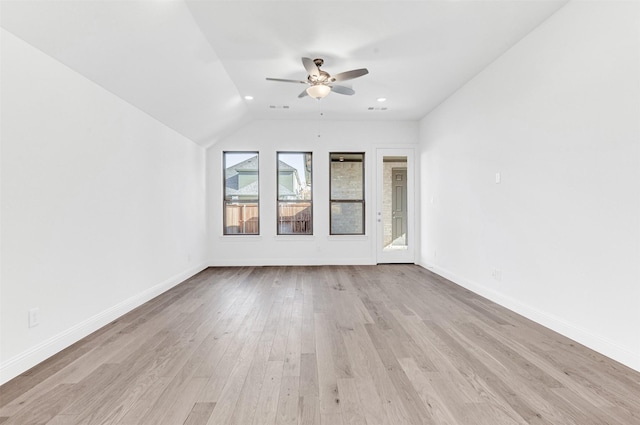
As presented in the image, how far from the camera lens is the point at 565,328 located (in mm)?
2531

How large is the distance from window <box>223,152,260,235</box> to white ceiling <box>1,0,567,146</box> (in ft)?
5.53

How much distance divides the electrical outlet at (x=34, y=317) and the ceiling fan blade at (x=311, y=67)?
10.1 feet

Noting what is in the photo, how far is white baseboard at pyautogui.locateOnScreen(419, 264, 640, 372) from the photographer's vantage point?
2.06 metres

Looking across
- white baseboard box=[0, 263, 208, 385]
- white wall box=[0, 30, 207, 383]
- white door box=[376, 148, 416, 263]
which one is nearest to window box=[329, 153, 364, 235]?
white door box=[376, 148, 416, 263]

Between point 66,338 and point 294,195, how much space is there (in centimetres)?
420

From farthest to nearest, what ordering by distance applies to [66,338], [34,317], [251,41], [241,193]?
[241,193], [251,41], [66,338], [34,317]

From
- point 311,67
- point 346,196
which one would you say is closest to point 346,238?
point 346,196

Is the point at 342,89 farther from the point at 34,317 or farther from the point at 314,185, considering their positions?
the point at 34,317

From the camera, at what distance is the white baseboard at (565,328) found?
6.77 ft

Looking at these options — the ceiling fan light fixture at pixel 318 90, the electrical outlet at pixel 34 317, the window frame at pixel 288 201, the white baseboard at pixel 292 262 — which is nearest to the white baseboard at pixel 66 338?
the electrical outlet at pixel 34 317

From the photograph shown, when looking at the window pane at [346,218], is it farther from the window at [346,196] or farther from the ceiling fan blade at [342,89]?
the ceiling fan blade at [342,89]

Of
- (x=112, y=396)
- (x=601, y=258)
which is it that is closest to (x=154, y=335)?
(x=112, y=396)

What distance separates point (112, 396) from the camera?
5.66 ft

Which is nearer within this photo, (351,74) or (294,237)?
(351,74)
